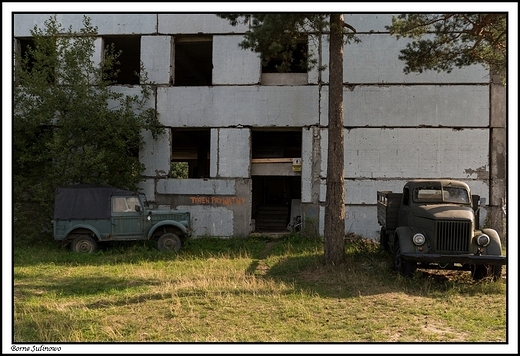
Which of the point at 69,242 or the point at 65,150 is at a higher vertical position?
the point at 65,150

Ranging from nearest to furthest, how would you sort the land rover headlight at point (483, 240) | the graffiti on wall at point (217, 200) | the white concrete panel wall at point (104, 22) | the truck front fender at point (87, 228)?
the land rover headlight at point (483, 240), the truck front fender at point (87, 228), the graffiti on wall at point (217, 200), the white concrete panel wall at point (104, 22)

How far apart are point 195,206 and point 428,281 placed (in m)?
8.57

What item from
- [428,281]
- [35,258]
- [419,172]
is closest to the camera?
[428,281]

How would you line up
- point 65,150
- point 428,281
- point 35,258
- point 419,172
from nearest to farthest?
1. point 428,281
2. point 35,258
3. point 65,150
4. point 419,172

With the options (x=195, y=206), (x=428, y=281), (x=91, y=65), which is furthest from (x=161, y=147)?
(x=428, y=281)

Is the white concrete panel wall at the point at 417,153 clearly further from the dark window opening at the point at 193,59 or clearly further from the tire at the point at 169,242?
the dark window opening at the point at 193,59

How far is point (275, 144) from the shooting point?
64.3ft

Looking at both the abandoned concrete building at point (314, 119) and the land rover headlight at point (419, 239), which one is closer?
the land rover headlight at point (419, 239)

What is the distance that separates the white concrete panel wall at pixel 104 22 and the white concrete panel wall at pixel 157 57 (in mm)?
393

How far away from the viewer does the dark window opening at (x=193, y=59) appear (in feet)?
50.0

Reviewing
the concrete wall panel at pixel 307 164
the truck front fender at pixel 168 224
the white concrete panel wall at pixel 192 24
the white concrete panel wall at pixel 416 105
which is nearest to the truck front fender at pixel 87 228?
the truck front fender at pixel 168 224

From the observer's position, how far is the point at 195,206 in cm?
1450

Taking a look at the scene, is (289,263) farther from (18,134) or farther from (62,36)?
(62,36)

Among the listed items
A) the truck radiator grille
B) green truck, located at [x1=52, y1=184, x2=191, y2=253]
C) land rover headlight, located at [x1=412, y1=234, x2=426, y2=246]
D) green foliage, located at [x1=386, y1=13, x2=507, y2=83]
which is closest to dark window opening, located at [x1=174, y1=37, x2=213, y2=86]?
green truck, located at [x1=52, y1=184, x2=191, y2=253]
